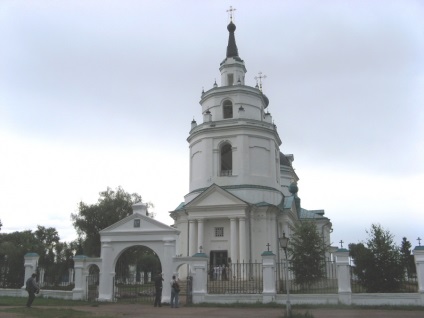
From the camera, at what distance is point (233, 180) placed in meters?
33.4

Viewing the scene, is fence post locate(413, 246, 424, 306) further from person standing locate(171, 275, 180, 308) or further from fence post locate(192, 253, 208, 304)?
person standing locate(171, 275, 180, 308)

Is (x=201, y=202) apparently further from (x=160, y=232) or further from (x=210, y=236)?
(x=160, y=232)

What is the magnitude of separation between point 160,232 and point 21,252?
59.6 feet

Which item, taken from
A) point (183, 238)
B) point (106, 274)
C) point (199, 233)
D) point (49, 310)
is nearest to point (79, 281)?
point (106, 274)

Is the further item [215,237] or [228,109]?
A: [228,109]

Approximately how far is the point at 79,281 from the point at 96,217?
626 inches

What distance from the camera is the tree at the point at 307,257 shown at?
25906 millimetres

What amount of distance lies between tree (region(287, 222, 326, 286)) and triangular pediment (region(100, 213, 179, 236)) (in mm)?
8018

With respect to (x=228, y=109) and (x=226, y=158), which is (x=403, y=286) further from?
(x=228, y=109)

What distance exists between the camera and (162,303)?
2114 cm

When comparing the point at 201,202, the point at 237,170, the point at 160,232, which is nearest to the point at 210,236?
the point at 201,202

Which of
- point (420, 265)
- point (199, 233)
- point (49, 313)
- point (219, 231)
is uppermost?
point (219, 231)

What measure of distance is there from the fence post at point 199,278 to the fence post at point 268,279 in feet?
9.03

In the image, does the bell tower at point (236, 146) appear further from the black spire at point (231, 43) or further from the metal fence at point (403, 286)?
the metal fence at point (403, 286)
